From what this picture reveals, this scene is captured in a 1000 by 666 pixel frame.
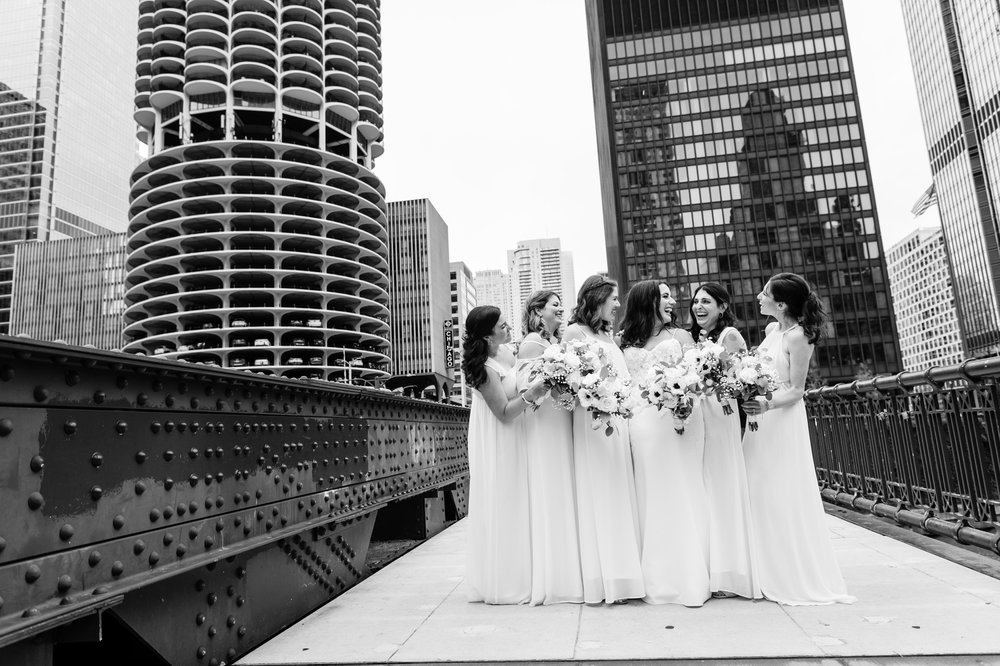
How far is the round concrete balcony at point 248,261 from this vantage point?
73562 millimetres

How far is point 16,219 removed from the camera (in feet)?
416

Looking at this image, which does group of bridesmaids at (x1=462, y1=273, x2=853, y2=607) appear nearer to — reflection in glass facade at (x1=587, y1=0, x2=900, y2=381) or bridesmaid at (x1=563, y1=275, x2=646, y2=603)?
bridesmaid at (x1=563, y1=275, x2=646, y2=603)

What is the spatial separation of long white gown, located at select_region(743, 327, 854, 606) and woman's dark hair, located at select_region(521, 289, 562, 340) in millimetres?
1682

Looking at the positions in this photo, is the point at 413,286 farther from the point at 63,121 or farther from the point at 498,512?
the point at 498,512

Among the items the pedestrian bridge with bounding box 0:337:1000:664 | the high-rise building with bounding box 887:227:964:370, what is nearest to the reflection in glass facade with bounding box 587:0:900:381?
the pedestrian bridge with bounding box 0:337:1000:664

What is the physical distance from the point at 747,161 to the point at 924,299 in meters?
116

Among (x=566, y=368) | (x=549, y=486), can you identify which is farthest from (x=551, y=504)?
(x=566, y=368)

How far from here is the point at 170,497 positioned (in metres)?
3.08

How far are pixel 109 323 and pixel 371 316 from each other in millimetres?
65246

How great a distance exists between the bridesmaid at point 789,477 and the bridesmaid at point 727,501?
3.5 inches

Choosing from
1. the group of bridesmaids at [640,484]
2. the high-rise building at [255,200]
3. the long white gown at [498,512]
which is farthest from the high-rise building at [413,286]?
the group of bridesmaids at [640,484]

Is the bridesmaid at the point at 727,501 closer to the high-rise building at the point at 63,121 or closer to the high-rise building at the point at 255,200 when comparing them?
the high-rise building at the point at 255,200

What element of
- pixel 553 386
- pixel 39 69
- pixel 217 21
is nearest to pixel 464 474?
pixel 553 386

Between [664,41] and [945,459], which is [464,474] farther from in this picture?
[664,41]
